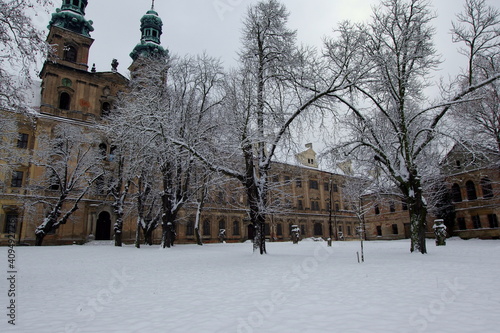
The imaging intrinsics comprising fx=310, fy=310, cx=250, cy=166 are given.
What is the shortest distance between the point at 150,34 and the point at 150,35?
0.17 meters

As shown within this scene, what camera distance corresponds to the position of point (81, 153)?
31188 mm

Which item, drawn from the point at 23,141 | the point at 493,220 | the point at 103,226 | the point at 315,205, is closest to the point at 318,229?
the point at 315,205

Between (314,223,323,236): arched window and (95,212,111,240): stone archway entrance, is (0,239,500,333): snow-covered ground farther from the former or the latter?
(314,223,323,236): arched window

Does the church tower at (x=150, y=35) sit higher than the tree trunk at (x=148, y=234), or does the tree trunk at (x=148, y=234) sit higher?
the church tower at (x=150, y=35)

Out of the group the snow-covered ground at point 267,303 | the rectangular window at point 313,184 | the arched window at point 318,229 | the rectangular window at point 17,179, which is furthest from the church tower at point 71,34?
the arched window at point 318,229

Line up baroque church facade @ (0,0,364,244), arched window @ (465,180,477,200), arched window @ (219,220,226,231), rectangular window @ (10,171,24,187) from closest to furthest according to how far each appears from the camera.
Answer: baroque church facade @ (0,0,364,244) → rectangular window @ (10,171,24,187) → arched window @ (465,180,477,200) → arched window @ (219,220,226,231)

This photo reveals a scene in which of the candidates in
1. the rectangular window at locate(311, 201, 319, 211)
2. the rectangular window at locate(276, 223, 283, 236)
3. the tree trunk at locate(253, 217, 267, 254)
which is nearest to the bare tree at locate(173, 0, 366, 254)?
the tree trunk at locate(253, 217, 267, 254)

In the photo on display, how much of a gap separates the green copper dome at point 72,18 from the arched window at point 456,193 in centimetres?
4886

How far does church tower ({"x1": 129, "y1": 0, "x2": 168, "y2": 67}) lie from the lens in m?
40.6

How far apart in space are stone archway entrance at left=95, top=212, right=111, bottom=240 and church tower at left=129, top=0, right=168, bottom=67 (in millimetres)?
19405

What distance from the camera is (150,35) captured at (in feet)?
138

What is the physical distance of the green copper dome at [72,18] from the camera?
37438 millimetres

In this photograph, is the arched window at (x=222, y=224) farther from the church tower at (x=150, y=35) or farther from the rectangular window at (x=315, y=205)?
the church tower at (x=150, y=35)

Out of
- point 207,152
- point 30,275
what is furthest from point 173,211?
point 30,275
